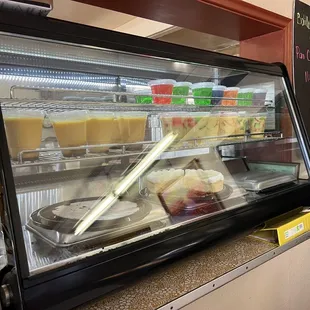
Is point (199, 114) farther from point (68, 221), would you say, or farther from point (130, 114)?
point (68, 221)

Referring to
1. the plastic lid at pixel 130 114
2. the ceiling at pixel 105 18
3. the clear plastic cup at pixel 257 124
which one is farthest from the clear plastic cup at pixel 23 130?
the ceiling at pixel 105 18

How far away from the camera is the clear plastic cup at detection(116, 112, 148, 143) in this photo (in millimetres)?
1211

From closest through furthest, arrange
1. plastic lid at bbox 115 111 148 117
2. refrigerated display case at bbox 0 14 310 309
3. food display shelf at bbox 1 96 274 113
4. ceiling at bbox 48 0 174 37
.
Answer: refrigerated display case at bbox 0 14 310 309, food display shelf at bbox 1 96 274 113, plastic lid at bbox 115 111 148 117, ceiling at bbox 48 0 174 37

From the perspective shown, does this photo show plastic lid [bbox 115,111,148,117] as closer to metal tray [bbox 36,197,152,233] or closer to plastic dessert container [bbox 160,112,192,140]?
plastic dessert container [bbox 160,112,192,140]

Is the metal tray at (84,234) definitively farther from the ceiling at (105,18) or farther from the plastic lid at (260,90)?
the ceiling at (105,18)

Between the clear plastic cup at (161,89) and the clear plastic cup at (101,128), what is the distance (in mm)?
198

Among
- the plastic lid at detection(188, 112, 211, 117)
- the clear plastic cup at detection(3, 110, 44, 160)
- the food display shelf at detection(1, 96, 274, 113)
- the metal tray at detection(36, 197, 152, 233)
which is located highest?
the food display shelf at detection(1, 96, 274, 113)

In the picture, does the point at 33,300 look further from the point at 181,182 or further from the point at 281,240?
the point at 281,240

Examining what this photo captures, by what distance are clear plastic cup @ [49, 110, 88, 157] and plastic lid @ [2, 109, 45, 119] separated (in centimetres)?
6

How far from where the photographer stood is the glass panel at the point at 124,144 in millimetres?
950

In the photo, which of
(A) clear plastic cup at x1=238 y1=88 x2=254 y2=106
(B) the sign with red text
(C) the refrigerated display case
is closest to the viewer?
(C) the refrigerated display case

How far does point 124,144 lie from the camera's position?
3.90ft

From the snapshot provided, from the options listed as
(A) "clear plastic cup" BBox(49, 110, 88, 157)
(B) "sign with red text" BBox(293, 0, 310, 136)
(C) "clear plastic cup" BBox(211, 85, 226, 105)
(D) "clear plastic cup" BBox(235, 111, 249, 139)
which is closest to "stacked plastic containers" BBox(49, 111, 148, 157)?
(A) "clear plastic cup" BBox(49, 110, 88, 157)

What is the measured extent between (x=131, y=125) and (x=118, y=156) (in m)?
0.13
